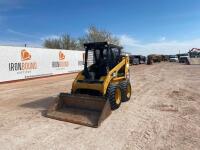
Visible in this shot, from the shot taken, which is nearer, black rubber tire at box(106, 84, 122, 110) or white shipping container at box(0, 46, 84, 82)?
black rubber tire at box(106, 84, 122, 110)

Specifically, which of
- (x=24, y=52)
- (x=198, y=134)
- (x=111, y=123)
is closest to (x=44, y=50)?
(x=24, y=52)

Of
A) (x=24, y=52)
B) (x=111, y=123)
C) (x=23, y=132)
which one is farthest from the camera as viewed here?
(x=24, y=52)

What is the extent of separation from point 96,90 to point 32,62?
1415 centimetres

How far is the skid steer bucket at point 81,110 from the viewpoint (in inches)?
275

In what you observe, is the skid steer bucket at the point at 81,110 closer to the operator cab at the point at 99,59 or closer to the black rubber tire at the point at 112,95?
the black rubber tire at the point at 112,95

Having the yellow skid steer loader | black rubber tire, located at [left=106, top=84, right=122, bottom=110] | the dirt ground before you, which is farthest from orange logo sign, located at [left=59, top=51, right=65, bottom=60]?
black rubber tire, located at [left=106, top=84, right=122, bottom=110]

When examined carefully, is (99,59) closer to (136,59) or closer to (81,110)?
(81,110)

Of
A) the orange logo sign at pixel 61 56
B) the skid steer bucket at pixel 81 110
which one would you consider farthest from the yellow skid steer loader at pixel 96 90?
the orange logo sign at pixel 61 56

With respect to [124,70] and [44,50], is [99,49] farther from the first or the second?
[44,50]

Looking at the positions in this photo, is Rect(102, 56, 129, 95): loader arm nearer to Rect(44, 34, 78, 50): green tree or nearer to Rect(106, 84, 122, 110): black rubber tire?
Rect(106, 84, 122, 110): black rubber tire

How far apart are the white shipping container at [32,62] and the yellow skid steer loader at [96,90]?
1109cm

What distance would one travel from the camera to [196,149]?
16.7 feet

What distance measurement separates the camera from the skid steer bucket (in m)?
6.99

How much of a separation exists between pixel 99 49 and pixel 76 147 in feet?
15.6
